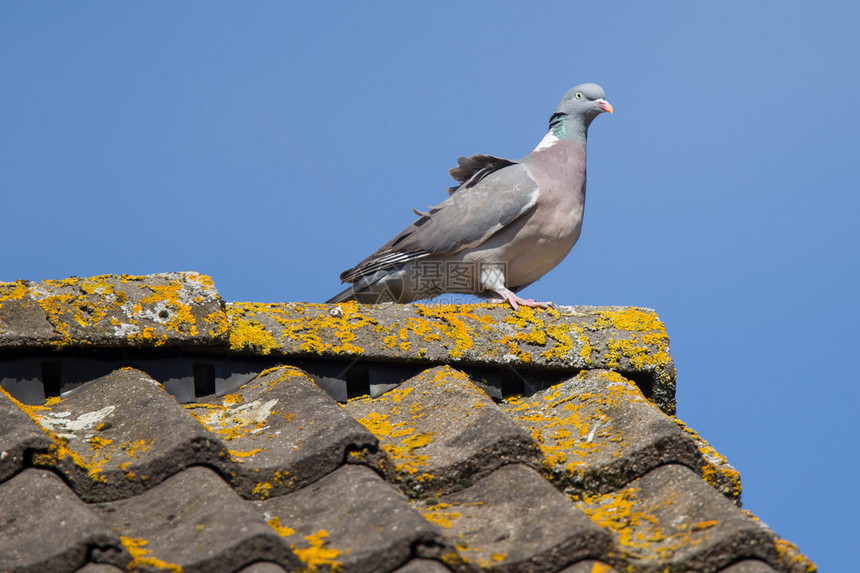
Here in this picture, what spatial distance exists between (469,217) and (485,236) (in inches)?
5.4

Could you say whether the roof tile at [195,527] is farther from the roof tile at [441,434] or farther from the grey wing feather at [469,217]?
the grey wing feather at [469,217]

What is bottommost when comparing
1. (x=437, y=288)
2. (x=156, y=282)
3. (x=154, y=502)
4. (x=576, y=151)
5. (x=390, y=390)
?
(x=154, y=502)

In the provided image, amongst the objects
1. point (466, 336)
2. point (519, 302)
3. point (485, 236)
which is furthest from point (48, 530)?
point (485, 236)

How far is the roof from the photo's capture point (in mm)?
1860

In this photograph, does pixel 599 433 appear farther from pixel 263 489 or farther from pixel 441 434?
pixel 263 489

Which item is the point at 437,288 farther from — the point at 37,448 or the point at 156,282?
the point at 37,448

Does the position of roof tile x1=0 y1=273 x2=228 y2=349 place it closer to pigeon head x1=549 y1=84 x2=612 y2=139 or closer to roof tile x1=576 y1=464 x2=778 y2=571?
roof tile x1=576 y1=464 x2=778 y2=571

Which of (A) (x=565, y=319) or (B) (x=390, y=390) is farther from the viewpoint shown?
(A) (x=565, y=319)

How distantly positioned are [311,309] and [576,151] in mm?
2907

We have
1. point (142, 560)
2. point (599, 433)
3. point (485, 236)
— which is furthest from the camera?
point (485, 236)

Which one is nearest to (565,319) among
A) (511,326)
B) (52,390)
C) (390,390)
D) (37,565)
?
(511,326)

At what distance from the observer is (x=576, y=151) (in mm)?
5672

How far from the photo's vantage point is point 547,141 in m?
5.80

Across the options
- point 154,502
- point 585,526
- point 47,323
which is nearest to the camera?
point 585,526
